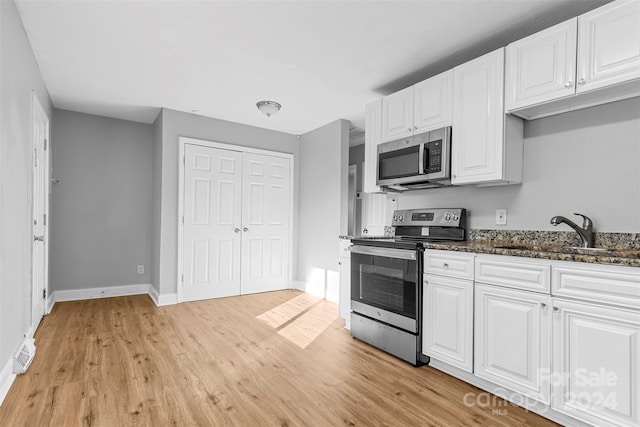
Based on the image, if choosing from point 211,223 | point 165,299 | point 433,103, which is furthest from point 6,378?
point 433,103

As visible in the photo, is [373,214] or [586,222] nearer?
[586,222]

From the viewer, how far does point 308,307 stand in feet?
13.5

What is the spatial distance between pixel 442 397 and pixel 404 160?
72.0 inches

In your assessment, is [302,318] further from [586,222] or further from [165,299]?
[586,222]

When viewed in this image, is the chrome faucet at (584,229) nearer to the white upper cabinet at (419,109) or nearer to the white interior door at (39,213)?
the white upper cabinet at (419,109)

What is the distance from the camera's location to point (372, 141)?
3340 millimetres

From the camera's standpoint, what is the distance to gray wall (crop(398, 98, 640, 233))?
203cm

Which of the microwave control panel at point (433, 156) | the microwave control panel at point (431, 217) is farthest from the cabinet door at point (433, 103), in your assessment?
the microwave control panel at point (431, 217)

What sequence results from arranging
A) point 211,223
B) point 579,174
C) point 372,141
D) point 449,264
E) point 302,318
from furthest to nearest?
1. point 211,223
2. point 302,318
3. point 372,141
4. point 449,264
5. point 579,174

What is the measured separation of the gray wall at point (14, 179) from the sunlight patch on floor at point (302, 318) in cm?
197

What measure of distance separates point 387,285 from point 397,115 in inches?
60.3

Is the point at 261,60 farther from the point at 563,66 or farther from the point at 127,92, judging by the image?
the point at 563,66

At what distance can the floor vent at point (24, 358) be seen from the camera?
2.26 metres

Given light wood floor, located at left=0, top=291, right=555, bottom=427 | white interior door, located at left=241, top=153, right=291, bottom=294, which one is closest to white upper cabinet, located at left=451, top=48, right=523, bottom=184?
light wood floor, located at left=0, top=291, right=555, bottom=427
